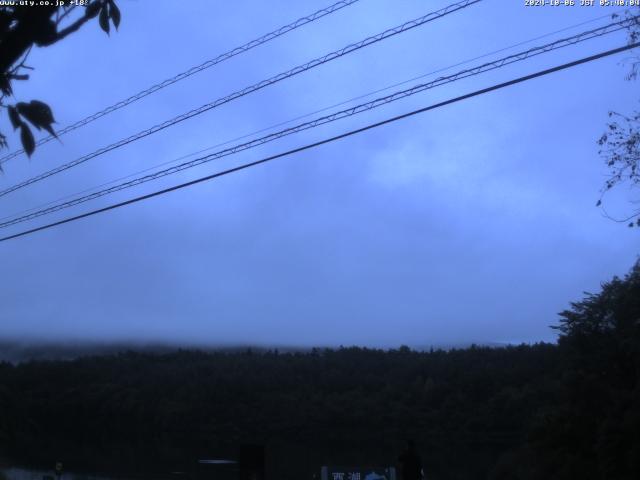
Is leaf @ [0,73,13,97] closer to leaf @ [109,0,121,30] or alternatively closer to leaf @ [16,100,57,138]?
leaf @ [16,100,57,138]

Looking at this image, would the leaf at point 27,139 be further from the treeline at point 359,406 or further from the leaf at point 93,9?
the treeline at point 359,406

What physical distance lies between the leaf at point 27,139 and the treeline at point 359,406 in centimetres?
1583

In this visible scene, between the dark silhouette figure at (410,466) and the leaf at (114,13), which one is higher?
the leaf at (114,13)

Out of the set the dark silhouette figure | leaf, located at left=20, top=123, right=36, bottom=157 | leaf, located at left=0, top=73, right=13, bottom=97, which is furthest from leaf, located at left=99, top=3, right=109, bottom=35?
the dark silhouette figure

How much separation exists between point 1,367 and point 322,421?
26.8 meters

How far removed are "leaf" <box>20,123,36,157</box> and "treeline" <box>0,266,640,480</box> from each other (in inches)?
623

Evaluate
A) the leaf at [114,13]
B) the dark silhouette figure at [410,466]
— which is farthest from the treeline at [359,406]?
the leaf at [114,13]

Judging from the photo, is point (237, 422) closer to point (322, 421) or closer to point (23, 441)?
point (322, 421)

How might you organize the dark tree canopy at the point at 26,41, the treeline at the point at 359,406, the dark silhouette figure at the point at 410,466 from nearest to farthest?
1. the dark tree canopy at the point at 26,41
2. the dark silhouette figure at the point at 410,466
3. the treeline at the point at 359,406

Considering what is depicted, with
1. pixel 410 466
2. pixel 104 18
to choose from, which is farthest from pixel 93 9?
pixel 410 466

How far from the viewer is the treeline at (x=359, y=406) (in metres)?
19.4

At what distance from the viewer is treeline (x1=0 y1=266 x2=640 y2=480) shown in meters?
19.4

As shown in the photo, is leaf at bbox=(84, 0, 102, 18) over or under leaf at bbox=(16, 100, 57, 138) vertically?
over

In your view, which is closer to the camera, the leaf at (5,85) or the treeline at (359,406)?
the leaf at (5,85)
